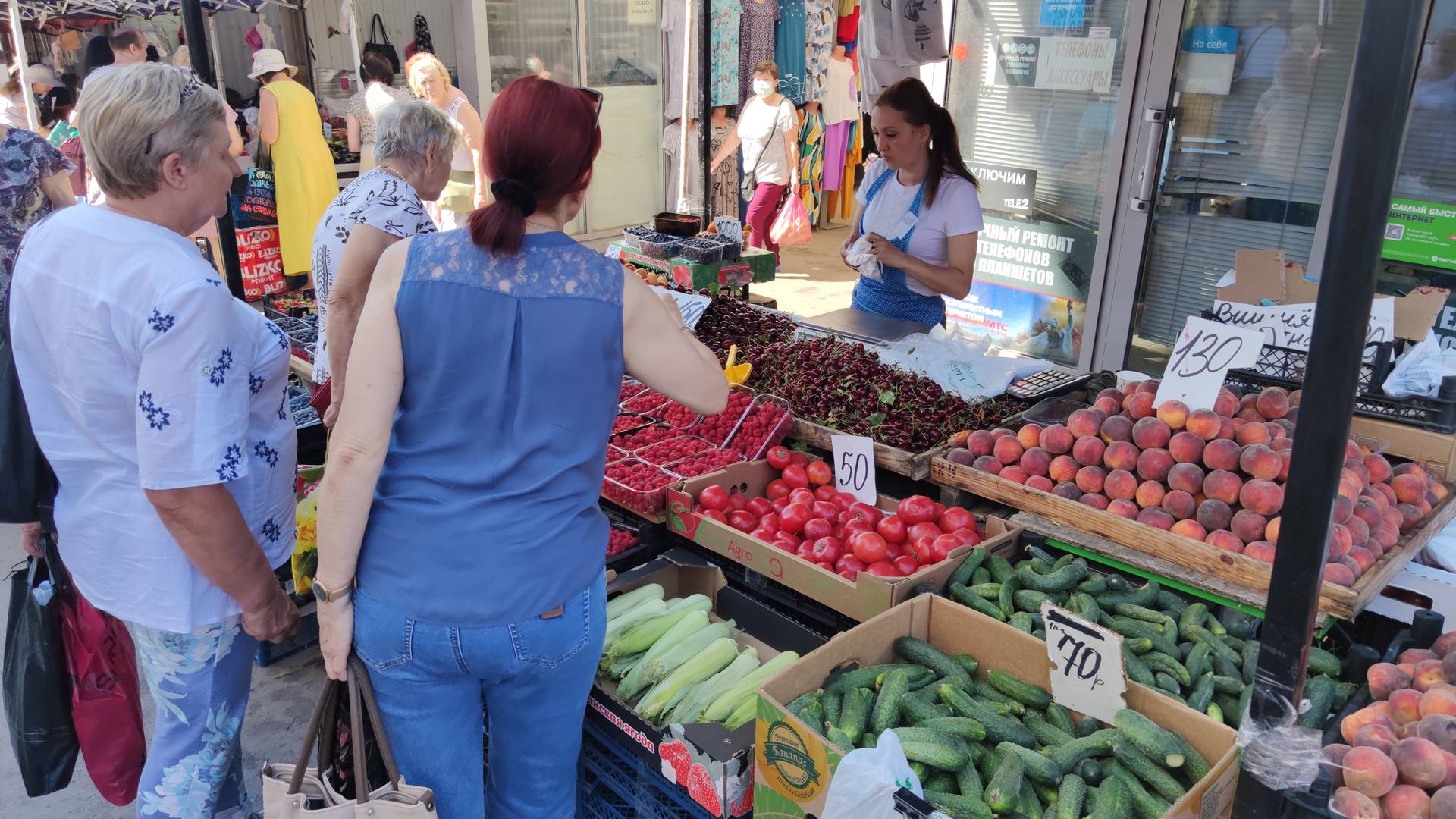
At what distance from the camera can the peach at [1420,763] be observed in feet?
5.37

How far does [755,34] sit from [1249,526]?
371 inches

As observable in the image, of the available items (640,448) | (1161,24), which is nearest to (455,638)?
(640,448)

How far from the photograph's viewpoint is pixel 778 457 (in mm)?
3293

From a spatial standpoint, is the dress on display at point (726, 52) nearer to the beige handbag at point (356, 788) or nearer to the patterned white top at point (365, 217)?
the patterned white top at point (365, 217)

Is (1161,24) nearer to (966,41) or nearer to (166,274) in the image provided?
(966,41)

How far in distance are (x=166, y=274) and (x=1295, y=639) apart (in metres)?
2.10

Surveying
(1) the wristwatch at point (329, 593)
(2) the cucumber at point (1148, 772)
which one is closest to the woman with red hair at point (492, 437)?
(1) the wristwatch at point (329, 593)

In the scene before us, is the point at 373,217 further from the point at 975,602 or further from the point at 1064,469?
the point at 1064,469

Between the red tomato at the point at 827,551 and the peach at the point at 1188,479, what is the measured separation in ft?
3.07

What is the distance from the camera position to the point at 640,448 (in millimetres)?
3508

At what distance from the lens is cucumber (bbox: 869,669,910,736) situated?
2.06 meters

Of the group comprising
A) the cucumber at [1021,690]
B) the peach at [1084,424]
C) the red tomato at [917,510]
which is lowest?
the cucumber at [1021,690]

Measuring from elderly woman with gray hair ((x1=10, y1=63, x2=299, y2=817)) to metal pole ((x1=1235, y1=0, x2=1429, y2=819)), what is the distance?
191 centimetres

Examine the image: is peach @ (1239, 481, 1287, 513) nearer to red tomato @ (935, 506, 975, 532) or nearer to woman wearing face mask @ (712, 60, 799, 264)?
red tomato @ (935, 506, 975, 532)
